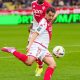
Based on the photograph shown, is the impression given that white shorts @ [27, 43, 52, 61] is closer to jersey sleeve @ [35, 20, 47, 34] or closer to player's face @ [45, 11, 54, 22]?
jersey sleeve @ [35, 20, 47, 34]

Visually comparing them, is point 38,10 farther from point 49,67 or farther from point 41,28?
point 49,67

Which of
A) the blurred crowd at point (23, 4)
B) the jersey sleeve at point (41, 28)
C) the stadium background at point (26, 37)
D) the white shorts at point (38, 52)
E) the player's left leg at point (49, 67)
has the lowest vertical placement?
the blurred crowd at point (23, 4)

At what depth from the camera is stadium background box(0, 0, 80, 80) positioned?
1391 cm

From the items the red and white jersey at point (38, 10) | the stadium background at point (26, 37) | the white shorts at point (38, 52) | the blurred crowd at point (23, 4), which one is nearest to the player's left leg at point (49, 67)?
the white shorts at point (38, 52)

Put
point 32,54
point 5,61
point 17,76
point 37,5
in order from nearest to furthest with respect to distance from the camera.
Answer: point 32,54 < point 17,76 < point 37,5 < point 5,61

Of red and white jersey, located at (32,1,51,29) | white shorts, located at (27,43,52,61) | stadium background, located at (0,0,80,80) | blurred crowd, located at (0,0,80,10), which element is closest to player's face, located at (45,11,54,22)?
white shorts, located at (27,43,52,61)

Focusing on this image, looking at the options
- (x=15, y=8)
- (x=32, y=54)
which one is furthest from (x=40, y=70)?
(x=15, y=8)

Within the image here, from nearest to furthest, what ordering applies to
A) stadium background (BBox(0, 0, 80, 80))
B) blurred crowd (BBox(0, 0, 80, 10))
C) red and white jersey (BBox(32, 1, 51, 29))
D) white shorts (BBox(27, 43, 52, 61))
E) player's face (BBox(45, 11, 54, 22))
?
player's face (BBox(45, 11, 54, 22)) < white shorts (BBox(27, 43, 52, 61)) < stadium background (BBox(0, 0, 80, 80)) < red and white jersey (BBox(32, 1, 51, 29)) < blurred crowd (BBox(0, 0, 80, 10))

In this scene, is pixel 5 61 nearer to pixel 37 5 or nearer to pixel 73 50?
pixel 37 5

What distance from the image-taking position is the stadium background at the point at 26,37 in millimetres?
13906

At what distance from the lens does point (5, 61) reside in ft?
54.7

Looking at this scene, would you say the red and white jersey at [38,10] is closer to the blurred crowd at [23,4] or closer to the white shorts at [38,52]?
the white shorts at [38,52]

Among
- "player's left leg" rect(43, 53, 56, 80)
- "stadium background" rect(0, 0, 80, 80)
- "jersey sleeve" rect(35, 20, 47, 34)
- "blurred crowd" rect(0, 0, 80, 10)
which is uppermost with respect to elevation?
"jersey sleeve" rect(35, 20, 47, 34)

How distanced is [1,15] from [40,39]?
84.5ft
